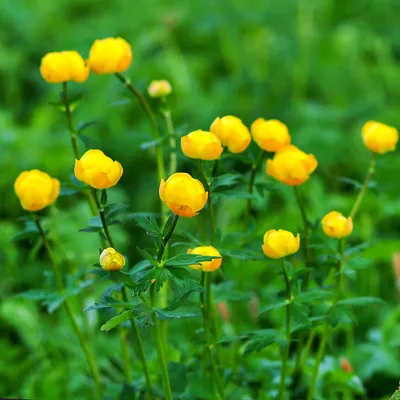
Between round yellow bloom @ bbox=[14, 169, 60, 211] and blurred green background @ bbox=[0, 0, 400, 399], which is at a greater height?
round yellow bloom @ bbox=[14, 169, 60, 211]

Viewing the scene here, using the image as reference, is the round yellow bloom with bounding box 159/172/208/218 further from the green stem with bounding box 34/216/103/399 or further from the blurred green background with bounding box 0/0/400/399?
the blurred green background with bounding box 0/0/400/399

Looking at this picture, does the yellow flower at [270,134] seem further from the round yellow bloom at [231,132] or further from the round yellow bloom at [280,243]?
the round yellow bloom at [280,243]

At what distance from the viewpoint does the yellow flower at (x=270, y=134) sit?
0.97 metres

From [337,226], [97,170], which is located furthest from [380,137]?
[97,170]

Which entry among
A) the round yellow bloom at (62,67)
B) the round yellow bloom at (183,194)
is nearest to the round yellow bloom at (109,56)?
the round yellow bloom at (62,67)

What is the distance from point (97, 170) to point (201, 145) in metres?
0.13

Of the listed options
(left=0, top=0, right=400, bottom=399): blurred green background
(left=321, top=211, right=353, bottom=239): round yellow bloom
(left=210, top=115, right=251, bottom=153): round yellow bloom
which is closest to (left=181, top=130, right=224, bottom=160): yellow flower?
(left=210, top=115, right=251, bottom=153): round yellow bloom

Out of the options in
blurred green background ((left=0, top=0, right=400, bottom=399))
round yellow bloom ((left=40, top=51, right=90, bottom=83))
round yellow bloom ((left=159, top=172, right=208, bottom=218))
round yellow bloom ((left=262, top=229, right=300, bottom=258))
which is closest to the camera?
round yellow bloom ((left=159, top=172, right=208, bottom=218))

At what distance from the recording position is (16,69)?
266 cm

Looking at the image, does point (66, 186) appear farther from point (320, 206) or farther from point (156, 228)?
point (320, 206)

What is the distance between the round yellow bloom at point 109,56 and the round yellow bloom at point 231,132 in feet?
0.61

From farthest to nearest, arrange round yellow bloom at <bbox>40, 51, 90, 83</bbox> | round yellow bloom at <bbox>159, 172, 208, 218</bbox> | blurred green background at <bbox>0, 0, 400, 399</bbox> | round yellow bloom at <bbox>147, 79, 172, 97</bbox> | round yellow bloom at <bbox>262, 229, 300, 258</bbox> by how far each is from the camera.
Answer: blurred green background at <bbox>0, 0, 400, 399</bbox>
round yellow bloom at <bbox>147, 79, 172, 97</bbox>
round yellow bloom at <bbox>40, 51, 90, 83</bbox>
round yellow bloom at <bbox>262, 229, 300, 258</bbox>
round yellow bloom at <bbox>159, 172, 208, 218</bbox>

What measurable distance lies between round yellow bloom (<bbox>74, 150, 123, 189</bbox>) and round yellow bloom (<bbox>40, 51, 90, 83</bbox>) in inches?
8.2

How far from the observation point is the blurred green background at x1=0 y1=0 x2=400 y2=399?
62.8 inches
